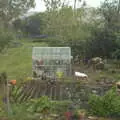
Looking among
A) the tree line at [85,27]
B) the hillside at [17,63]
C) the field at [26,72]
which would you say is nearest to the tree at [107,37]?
the tree line at [85,27]

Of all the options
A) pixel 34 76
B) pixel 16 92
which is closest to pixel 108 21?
pixel 34 76

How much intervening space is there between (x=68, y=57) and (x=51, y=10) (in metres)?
7.83

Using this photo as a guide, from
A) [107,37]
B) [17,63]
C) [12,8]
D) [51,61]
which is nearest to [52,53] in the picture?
[51,61]

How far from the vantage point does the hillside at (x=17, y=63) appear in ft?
41.3

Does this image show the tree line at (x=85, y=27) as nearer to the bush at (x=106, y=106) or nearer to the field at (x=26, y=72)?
the field at (x=26, y=72)

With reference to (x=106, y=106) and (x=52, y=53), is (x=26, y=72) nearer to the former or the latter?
(x=52, y=53)

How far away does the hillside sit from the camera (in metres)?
12.6

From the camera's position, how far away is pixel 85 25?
16312 millimetres

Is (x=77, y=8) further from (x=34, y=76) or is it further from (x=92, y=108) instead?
(x=92, y=108)

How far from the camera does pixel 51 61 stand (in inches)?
457

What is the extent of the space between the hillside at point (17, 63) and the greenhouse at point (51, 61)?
0.73 m

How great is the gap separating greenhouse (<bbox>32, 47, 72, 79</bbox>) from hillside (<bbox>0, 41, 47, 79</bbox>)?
732 millimetres

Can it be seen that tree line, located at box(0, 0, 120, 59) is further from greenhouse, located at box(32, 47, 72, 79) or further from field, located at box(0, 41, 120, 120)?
greenhouse, located at box(32, 47, 72, 79)

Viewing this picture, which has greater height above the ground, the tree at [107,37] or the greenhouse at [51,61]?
the tree at [107,37]
